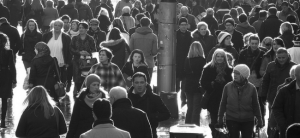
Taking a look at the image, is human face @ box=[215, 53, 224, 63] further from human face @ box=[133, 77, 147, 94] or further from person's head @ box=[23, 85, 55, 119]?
person's head @ box=[23, 85, 55, 119]

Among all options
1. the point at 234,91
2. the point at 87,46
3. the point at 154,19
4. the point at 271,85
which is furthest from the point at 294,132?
the point at 154,19

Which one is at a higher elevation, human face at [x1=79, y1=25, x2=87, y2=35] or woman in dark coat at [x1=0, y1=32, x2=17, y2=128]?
human face at [x1=79, y1=25, x2=87, y2=35]

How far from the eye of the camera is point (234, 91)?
12070mm

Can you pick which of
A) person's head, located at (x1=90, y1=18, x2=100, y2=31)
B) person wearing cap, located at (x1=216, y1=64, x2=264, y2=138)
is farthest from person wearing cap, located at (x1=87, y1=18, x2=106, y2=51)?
person wearing cap, located at (x1=216, y1=64, x2=264, y2=138)

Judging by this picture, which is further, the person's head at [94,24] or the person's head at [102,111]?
the person's head at [94,24]

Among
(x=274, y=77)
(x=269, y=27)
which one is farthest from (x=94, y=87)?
(x=269, y=27)

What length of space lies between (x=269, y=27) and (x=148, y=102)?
31.0 ft

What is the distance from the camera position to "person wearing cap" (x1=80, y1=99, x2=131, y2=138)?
8133 mm

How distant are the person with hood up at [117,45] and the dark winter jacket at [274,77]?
4.58m

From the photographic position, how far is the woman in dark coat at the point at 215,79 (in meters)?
13.4

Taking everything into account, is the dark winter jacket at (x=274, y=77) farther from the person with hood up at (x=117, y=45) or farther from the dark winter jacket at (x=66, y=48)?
the dark winter jacket at (x=66, y=48)

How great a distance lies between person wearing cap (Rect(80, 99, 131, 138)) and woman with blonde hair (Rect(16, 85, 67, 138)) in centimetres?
154

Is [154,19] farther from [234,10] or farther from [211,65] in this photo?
[211,65]

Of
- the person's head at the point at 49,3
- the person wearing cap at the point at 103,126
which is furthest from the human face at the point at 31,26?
the person wearing cap at the point at 103,126
